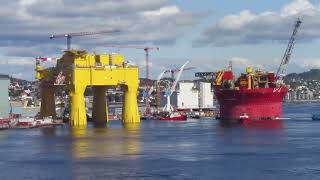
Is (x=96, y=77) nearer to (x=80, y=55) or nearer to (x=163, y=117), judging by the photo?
(x=80, y=55)

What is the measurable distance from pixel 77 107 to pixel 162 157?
44219 millimetres

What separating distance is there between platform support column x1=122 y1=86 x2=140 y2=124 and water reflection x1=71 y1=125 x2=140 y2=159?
63.9ft

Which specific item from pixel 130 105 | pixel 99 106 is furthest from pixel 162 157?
pixel 99 106

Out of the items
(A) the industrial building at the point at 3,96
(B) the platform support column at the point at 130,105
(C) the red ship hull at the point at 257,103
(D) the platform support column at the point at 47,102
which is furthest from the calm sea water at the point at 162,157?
(C) the red ship hull at the point at 257,103

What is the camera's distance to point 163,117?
121 metres

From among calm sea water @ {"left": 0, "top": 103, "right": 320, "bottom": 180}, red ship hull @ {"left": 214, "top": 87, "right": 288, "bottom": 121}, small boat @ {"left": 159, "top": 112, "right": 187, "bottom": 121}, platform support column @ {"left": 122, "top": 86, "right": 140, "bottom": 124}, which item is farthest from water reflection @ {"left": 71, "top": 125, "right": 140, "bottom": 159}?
small boat @ {"left": 159, "top": 112, "right": 187, "bottom": 121}

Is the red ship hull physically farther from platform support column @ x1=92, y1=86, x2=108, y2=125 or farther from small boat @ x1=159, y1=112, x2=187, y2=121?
platform support column @ x1=92, y1=86, x2=108, y2=125

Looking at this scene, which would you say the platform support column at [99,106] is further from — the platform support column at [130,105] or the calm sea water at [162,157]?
the calm sea water at [162,157]

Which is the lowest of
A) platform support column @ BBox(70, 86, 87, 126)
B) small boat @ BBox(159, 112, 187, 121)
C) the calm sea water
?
the calm sea water

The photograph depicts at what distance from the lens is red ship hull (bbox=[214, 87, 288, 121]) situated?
112 meters

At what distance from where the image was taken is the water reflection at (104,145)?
173 ft

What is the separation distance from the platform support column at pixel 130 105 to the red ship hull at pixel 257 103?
20.6 m

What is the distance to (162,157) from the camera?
49.7 meters

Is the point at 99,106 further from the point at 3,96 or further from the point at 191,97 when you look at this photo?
the point at 191,97
